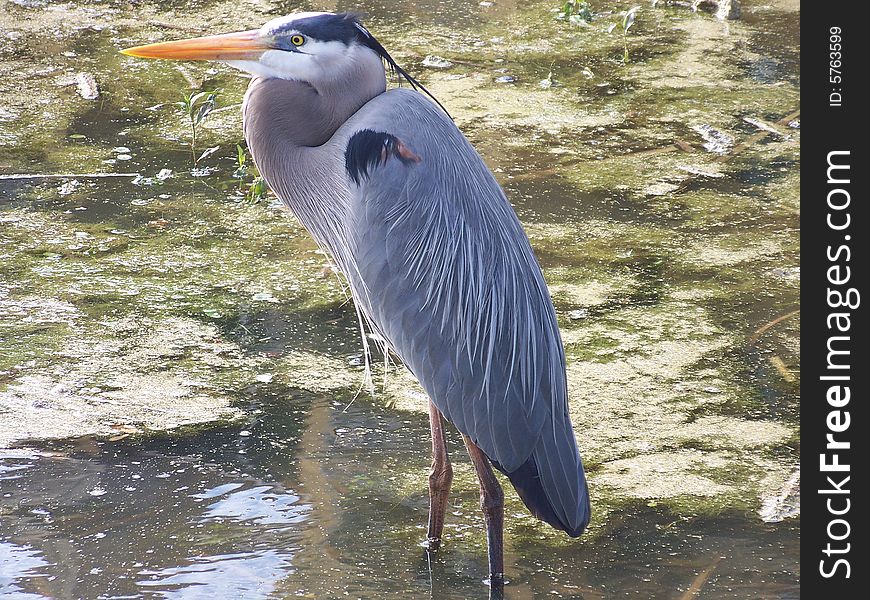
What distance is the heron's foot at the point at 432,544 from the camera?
9.50ft

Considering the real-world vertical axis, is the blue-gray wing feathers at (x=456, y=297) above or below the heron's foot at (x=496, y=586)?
above

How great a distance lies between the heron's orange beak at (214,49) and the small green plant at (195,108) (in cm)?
212

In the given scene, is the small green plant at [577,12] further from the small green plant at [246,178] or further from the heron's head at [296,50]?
the heron's head at [296,50]

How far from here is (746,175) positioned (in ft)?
16.9

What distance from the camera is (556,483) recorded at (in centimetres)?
267

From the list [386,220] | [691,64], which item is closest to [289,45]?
[386,220]

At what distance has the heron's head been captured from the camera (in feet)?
Answer: 8.78

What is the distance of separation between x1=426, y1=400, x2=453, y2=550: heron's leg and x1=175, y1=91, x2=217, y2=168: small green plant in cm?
239

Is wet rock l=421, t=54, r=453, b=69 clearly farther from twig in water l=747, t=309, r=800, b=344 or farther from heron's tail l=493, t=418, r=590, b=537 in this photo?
heron's tail l=493, t=418, r=590, b=537

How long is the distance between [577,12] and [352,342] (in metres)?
3.78

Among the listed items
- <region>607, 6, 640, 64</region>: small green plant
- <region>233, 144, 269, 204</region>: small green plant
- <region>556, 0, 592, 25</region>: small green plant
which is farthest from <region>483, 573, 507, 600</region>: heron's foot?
<region>556, 0, 592, 25</region>: small green plant

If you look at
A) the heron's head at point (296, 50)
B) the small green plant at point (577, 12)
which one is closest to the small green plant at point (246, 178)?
the heron's head at point (296, 50)
